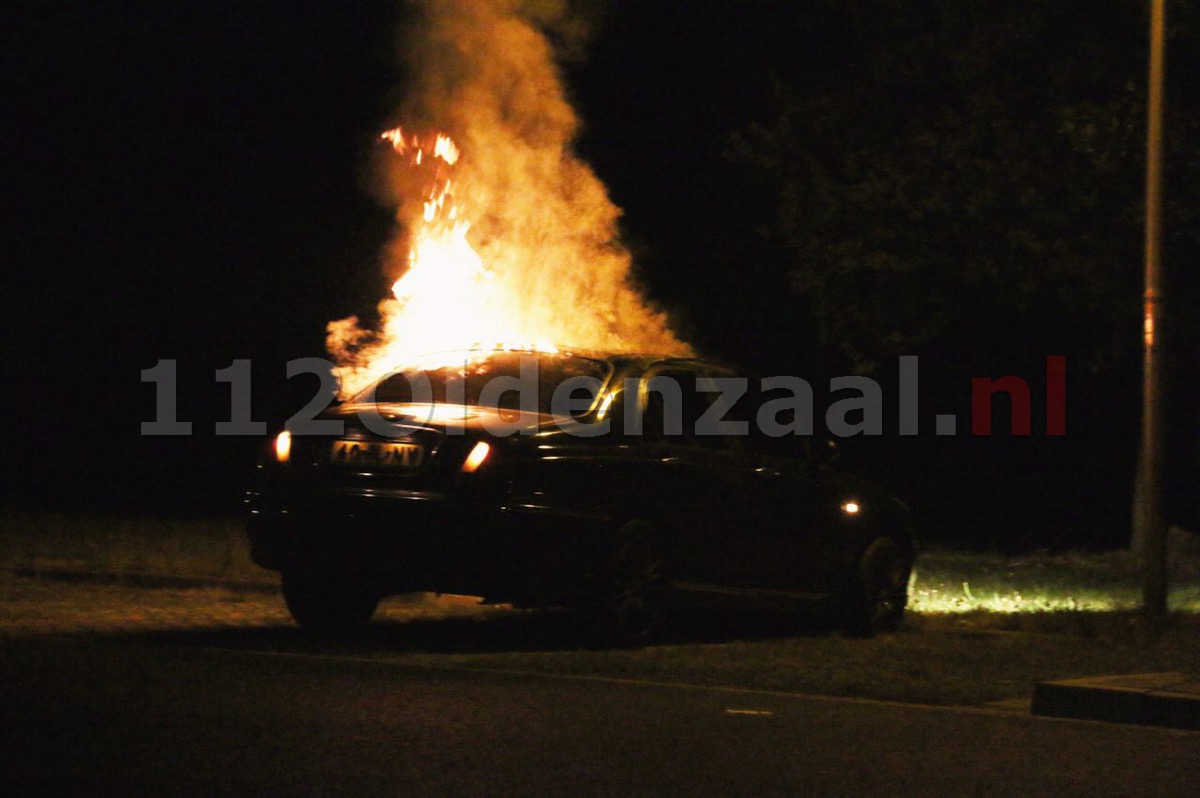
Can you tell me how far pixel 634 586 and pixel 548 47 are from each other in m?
7.54

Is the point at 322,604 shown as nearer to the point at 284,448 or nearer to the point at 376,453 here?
the point at 284,448

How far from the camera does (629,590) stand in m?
10.5

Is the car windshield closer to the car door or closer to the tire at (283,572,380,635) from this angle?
the car door

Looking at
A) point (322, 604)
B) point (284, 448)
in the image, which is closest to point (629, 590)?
point (322, 604)

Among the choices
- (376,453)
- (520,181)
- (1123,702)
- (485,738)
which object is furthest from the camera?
(520,181)

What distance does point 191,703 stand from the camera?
26.3 feet

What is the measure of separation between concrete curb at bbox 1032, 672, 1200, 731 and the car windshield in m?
3.19

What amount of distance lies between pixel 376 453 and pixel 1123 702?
13.4 ft

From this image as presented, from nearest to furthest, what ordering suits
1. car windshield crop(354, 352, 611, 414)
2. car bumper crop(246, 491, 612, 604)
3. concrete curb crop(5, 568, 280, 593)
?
car bumper crop(246, 491, 612, 604) < car windshield crop(354, 352, 611, 414) < concrete curb crop(5, 568, 280, 593)

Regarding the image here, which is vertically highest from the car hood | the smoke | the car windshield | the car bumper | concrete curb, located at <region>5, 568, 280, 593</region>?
the smoke

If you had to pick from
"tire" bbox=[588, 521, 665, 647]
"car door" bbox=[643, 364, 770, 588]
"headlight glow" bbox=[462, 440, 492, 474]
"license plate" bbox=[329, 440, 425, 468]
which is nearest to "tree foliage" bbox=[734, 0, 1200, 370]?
"car door" bbox=[643, 364, 770, 588]

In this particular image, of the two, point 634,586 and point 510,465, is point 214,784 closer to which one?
point 510,465

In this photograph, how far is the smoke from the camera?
15.3 meters

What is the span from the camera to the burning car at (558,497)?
9.89 meters
